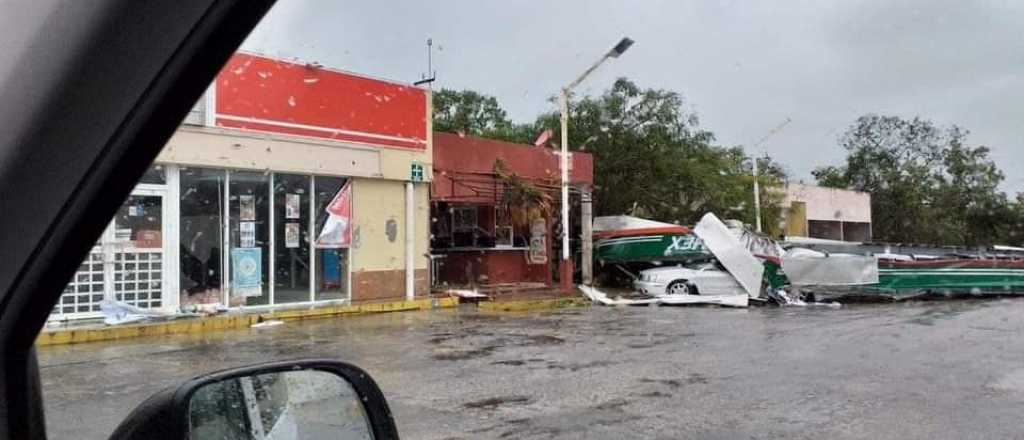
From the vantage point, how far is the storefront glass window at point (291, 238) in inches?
644

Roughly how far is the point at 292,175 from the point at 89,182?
1576 cm

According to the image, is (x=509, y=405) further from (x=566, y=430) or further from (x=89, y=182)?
(x=89, y=182)

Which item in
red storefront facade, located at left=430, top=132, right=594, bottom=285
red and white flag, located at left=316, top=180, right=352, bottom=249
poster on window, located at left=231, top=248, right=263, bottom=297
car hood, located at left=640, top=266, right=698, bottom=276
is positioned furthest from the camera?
car hood, located at left=640, top=266, right=698, bottom=276

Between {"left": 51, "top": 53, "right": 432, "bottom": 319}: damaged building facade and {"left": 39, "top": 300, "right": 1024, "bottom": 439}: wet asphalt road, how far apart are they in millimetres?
2040

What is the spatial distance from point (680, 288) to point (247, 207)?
34.7ft

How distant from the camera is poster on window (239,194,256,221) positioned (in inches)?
619

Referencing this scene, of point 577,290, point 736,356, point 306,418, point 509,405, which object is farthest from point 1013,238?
point 306,418

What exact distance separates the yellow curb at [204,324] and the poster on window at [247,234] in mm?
1425

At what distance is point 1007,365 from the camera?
9734 millimetres

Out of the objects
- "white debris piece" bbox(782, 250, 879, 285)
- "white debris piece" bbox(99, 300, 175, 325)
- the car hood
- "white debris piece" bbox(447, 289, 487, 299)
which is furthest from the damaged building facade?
"white debris piece" bbox(782, 250, 879, 285)

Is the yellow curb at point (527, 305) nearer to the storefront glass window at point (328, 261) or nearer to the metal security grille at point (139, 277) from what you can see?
the storefront glass window at point (328, 261)

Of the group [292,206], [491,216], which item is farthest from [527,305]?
[292,206]

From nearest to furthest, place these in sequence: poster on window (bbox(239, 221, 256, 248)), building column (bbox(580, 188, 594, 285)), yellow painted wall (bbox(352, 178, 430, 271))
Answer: poster on window (bbox(239, 221, 256, 248))
yellow painted wall (bbox(352, 178, 430, 271))
building column (bbox(580, 188, 594, 285))

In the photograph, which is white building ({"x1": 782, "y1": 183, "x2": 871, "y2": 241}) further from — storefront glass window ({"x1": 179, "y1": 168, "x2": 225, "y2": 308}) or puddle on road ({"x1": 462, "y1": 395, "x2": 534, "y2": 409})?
puddle on road ({"x1": 462, "y1": 395, "x2": 534, "y2": 409})
